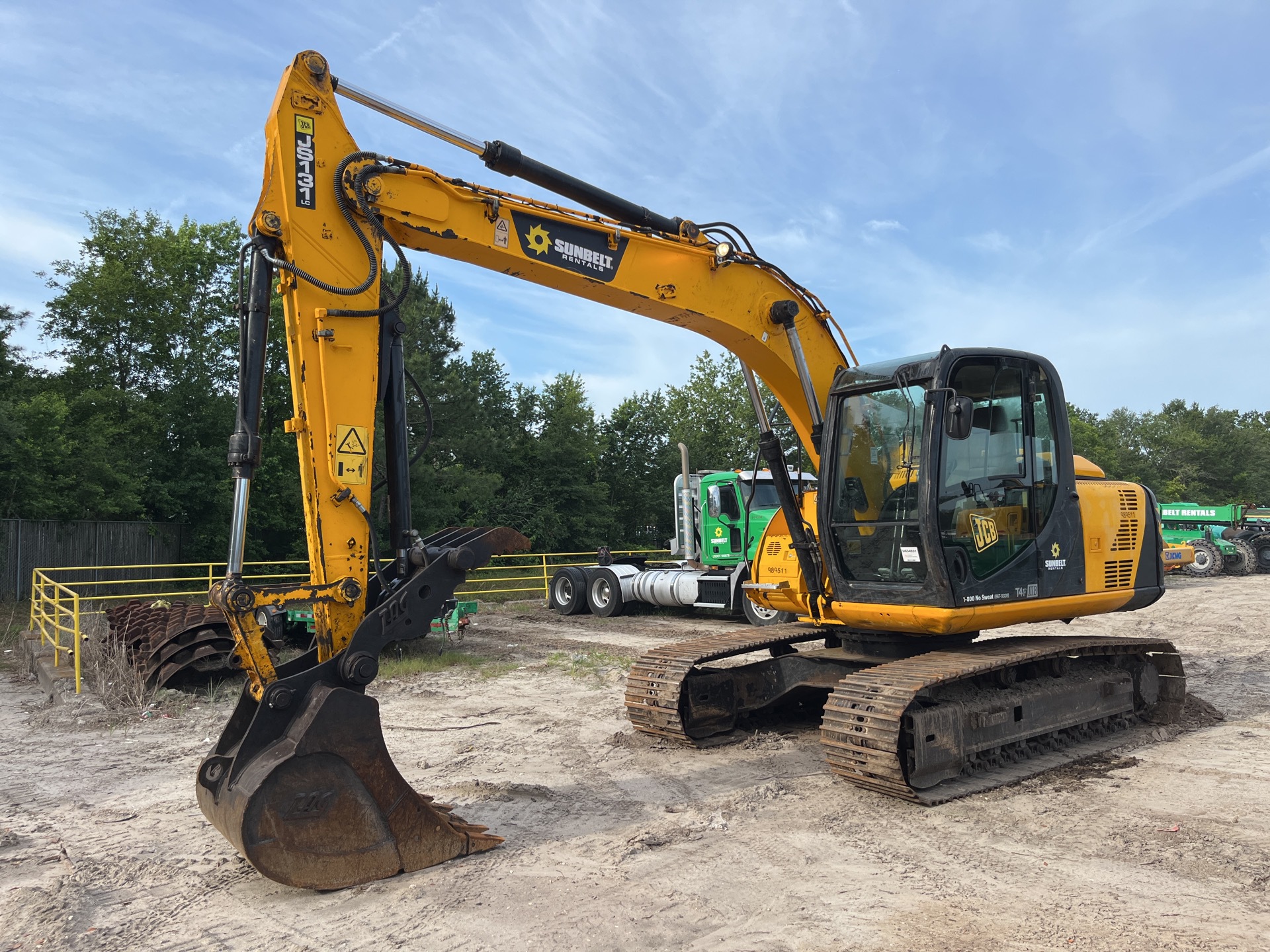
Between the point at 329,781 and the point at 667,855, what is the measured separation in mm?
1673

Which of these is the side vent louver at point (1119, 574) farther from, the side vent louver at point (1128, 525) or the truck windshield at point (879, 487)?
the truck windshield at point (879, 487)

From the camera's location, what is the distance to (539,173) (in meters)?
5.20

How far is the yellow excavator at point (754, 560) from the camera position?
4.14 m

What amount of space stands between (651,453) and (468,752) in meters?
36.6

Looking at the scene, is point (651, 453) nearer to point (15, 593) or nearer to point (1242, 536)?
point (1242, 536)

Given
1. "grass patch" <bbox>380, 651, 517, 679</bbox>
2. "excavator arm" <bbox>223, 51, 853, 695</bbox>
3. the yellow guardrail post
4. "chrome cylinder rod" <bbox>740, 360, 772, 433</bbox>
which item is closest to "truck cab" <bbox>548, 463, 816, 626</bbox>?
"grass patch" <bbox>380, 651, 517, 679</bbox>

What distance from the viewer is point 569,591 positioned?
18.0m

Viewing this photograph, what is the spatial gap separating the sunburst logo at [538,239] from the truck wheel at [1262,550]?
28424 mm

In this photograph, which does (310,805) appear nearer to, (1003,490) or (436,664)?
(1003,490)

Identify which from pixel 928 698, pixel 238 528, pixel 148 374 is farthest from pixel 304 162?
pixel 148 374

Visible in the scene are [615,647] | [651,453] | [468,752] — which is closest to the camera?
[468,752]

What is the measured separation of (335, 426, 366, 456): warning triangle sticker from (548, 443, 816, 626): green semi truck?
9970 mm

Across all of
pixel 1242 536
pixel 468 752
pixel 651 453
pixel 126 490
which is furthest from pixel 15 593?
pixel 1242 536

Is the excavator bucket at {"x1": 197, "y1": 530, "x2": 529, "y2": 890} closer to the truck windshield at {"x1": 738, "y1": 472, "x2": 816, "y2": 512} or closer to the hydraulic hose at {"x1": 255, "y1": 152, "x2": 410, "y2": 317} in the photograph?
the hydraulic hose at {"x1": 255, "y1": 152, "x2": 410, "y2": 317}
